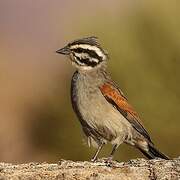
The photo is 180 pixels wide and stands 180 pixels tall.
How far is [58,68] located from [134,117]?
10.3 metres

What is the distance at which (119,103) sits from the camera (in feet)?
34.9

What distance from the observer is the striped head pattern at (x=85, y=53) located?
421 inches

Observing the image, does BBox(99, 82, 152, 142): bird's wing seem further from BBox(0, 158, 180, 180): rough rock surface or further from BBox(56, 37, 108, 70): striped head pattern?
BBox(0, 158, 180, 180): rough rock surface

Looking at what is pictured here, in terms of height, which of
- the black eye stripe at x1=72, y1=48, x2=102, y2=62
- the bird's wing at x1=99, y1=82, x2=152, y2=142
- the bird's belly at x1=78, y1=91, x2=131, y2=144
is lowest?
the bird's belly at x1=78, y1=91, x2=131, y2=144

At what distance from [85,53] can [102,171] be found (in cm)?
382

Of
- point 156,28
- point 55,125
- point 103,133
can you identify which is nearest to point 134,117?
point 103,133

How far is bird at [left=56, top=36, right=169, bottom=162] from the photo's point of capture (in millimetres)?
10211

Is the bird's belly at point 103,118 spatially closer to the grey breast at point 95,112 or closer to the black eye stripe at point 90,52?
the grey breast at point 95,112

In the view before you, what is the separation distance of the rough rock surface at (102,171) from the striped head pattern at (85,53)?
3437mm

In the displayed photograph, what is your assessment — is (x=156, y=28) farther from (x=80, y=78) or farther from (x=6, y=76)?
(x=6, y=76)

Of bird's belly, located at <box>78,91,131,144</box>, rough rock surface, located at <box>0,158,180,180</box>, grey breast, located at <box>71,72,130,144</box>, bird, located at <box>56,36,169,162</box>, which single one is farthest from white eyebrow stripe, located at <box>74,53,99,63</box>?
rough rock surface, located at <box>0,158,180,180</box>

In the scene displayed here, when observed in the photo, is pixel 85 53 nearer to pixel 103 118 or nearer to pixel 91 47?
pixel 91 47

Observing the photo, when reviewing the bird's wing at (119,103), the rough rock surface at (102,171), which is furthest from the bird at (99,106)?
the rough rock surface at (102,171)

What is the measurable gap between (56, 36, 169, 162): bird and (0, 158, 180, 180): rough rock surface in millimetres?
2613
